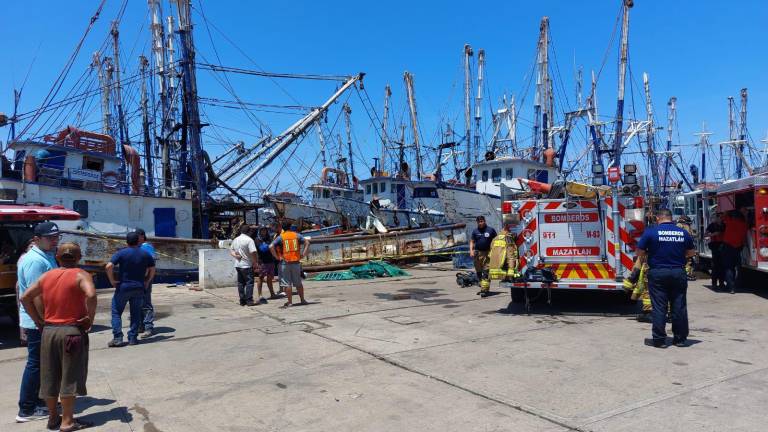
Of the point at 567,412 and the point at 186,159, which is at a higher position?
the point at 186,159

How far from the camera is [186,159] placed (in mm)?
22219

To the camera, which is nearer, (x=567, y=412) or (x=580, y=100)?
(x=567, y=412)

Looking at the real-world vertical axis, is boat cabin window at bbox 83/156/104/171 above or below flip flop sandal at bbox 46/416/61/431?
above

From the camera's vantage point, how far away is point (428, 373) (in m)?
5.60

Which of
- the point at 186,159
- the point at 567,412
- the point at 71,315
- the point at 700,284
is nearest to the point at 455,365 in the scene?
the point at 567,412

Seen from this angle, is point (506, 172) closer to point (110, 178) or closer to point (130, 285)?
point (110, 178)

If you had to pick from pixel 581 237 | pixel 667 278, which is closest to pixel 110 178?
pixel 581 237

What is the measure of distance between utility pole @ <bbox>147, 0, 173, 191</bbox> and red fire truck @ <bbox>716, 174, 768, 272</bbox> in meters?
18.8

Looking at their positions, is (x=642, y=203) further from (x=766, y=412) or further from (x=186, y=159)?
(x=186, y=159)

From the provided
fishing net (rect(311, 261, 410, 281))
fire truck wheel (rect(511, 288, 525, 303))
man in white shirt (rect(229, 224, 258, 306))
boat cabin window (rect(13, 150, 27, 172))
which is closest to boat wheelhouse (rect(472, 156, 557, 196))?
fishing net (rect(311, 261, 410, 281))

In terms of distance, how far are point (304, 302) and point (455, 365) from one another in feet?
17.7

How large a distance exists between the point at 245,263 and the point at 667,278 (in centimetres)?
744

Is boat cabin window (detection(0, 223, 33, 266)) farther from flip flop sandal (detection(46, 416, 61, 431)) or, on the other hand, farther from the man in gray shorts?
flip flop sandal (detection(46, 416, 61, 431))

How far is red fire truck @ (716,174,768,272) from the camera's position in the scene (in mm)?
10016
